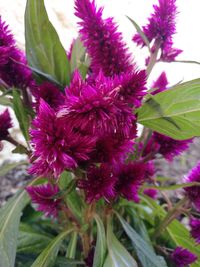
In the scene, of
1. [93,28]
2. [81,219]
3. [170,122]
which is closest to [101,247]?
[81,219]

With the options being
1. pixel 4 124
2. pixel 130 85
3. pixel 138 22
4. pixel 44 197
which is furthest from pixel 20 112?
pixel 138 22

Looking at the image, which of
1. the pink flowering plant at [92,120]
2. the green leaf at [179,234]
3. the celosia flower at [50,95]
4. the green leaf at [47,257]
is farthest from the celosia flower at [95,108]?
the green leaf at [179,234]

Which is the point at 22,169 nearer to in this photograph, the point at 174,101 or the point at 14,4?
the point at 14,4

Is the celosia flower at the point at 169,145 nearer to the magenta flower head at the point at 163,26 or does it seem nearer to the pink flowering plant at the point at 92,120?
the pink flowering plant at the point at 92,120

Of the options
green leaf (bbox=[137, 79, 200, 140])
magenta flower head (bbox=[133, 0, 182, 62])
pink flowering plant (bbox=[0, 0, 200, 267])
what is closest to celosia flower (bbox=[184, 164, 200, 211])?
pink flowering plant (bbox=[0, 0, 200, 267])

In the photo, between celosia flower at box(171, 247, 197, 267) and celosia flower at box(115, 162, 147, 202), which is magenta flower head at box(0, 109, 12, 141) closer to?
celosia flower at box(115, 162, 147, 202)

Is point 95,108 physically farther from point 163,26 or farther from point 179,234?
point 179,234
